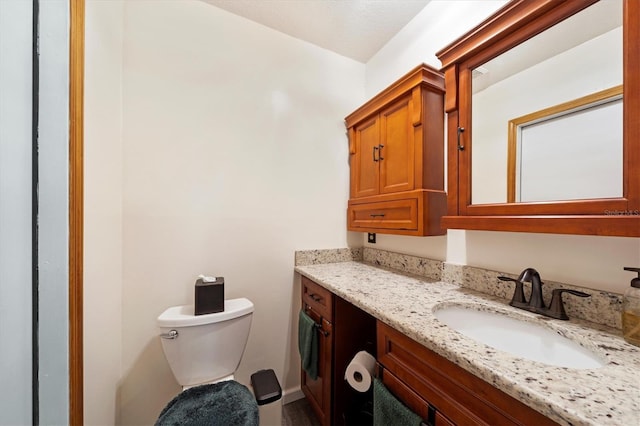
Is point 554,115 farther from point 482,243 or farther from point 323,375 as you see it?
point 323,375

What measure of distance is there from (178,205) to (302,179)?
2.63 ft

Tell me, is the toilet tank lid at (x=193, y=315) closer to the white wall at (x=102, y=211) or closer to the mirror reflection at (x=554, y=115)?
the white wall at (x=102, y=211)

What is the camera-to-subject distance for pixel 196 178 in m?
1.40

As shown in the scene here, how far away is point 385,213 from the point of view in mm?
1474

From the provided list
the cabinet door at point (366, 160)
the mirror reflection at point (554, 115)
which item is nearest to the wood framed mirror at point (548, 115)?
the mirror reflection at point (554, 115)

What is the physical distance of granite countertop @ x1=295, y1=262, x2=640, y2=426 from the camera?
438 millimetres

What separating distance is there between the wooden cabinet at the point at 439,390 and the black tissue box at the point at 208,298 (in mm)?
795

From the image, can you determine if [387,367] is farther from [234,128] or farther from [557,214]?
[234,128]

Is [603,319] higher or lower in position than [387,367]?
higher

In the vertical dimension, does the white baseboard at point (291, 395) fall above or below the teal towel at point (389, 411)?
below

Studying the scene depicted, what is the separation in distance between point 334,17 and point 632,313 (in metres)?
1.92

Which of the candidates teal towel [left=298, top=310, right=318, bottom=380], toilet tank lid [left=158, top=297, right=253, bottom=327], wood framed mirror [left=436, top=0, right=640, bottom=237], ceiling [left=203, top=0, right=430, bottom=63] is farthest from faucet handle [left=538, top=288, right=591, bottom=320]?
ceiling [left=203, top=0, right=430, bottom=63]

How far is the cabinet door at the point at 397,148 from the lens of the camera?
1308mm

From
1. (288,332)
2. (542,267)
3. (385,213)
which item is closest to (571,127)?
(542,267)
